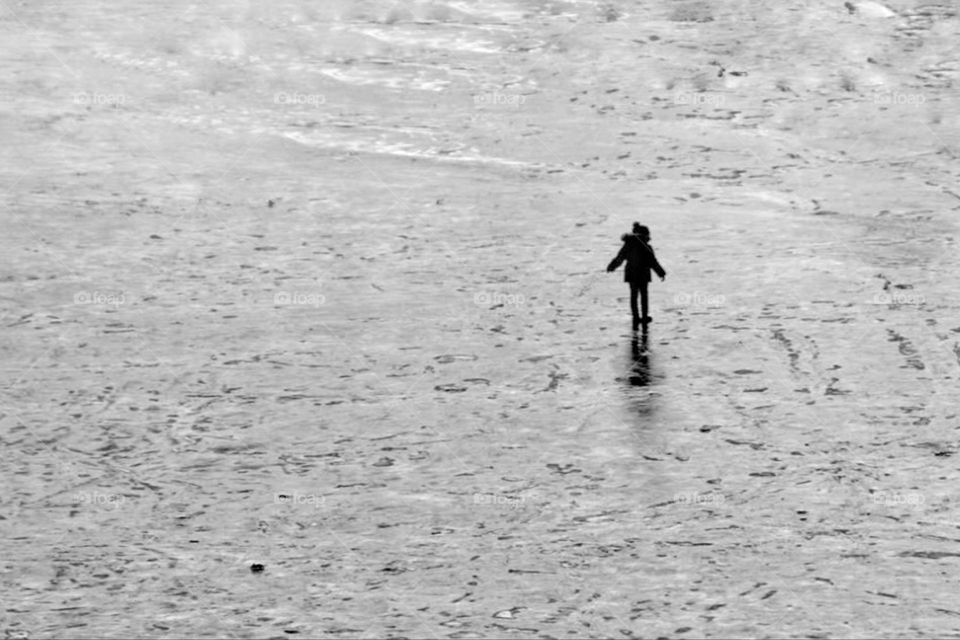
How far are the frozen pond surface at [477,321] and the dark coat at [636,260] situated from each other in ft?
2.54

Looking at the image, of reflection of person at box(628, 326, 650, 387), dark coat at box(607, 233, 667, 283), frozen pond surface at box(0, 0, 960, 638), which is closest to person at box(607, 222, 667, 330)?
dark coat at box(607, 233, 667, 283)

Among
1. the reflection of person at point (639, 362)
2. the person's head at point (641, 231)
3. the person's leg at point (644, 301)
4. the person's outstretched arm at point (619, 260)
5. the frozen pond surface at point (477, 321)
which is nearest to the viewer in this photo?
the frozen pond surface at point (477, 321)

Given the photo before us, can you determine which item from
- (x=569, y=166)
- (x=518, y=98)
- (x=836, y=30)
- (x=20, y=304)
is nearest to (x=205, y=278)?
(x=20, y=304)

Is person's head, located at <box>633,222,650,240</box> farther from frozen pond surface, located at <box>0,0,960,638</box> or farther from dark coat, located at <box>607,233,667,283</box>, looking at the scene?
frozen pond surface, located at <box>0,0,960,638</box>

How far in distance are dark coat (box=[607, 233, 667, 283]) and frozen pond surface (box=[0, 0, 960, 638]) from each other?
775 mm

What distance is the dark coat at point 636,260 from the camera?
20188mm

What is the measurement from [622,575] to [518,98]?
16.6m

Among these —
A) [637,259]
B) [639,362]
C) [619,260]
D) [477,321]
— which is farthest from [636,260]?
[477,321]

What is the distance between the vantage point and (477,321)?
836 inches

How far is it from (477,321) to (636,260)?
2.10 m

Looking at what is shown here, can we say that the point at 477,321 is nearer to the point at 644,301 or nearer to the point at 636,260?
the point at 644,301

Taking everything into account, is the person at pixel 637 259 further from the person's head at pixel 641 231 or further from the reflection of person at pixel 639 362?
the reflection of person at pixel 639 362

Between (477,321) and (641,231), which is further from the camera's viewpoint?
(477,321)

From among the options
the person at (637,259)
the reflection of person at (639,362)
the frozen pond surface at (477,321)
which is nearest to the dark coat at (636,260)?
the person at (637,259)
